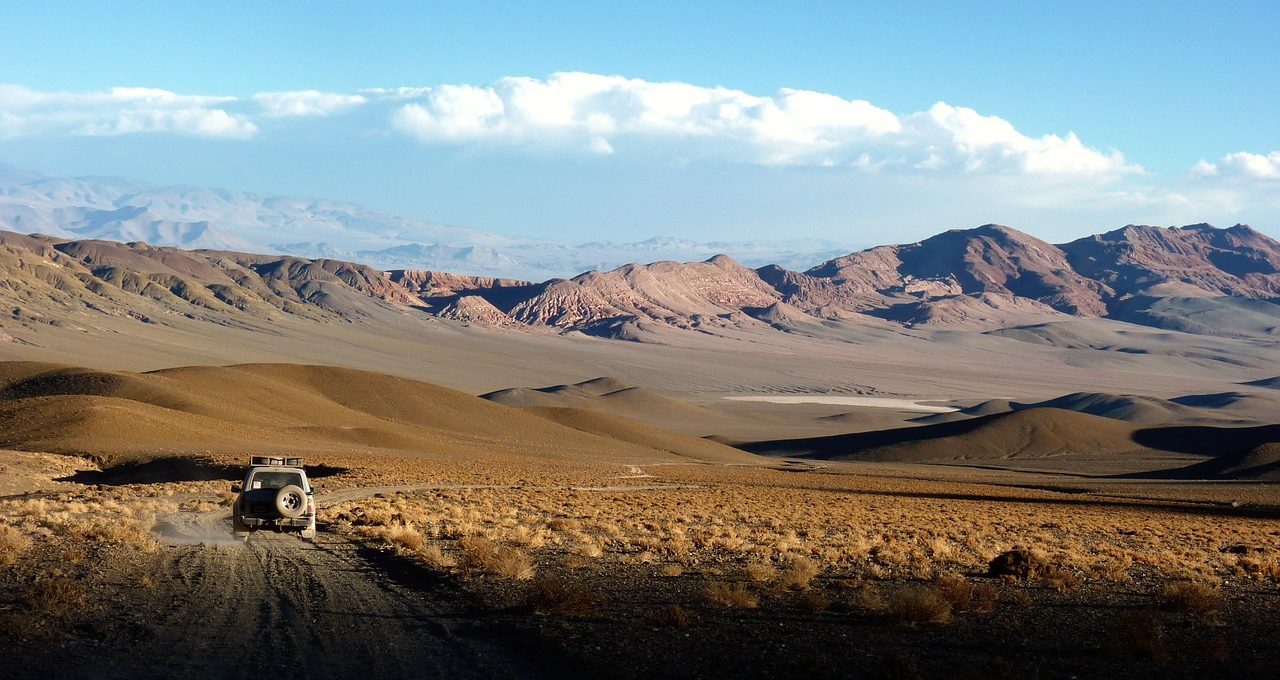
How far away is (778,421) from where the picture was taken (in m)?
142

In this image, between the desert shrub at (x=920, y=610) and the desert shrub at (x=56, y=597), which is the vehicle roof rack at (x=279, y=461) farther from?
the desert shrub at (x=920, y=610)

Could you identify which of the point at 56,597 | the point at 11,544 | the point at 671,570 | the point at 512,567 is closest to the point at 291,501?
the point at 11,544

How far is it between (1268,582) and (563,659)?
12.1 m

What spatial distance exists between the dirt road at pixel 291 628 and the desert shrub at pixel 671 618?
4.79 ft

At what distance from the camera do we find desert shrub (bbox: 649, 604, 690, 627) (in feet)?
40.6

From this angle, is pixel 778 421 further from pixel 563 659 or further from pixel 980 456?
pixel 563 659

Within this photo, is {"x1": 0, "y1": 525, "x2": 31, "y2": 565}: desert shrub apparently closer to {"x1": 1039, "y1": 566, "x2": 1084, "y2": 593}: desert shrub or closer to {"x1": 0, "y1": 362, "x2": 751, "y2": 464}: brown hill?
{"x1": 1039, "y1": 566, "x2": 1084, "y2": 593}: desert shrub

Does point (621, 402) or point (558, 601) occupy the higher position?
point (558, 601)

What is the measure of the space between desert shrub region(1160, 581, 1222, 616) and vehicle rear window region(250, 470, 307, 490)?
12.7 metres

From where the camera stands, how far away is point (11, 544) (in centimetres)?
1700

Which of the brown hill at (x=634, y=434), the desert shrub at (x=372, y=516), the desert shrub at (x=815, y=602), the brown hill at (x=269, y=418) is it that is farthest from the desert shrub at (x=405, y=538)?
the brown hill at (x=634, y=434)

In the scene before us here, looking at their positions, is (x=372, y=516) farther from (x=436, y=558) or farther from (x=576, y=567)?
(x=576, y=567)

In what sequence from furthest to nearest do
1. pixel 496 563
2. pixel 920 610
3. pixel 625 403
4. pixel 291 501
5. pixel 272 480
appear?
pixel 625 403
pixel 272 480
pixel 291 501
pixel 496 563
pixel 920 610

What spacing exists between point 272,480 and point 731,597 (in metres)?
8.80
